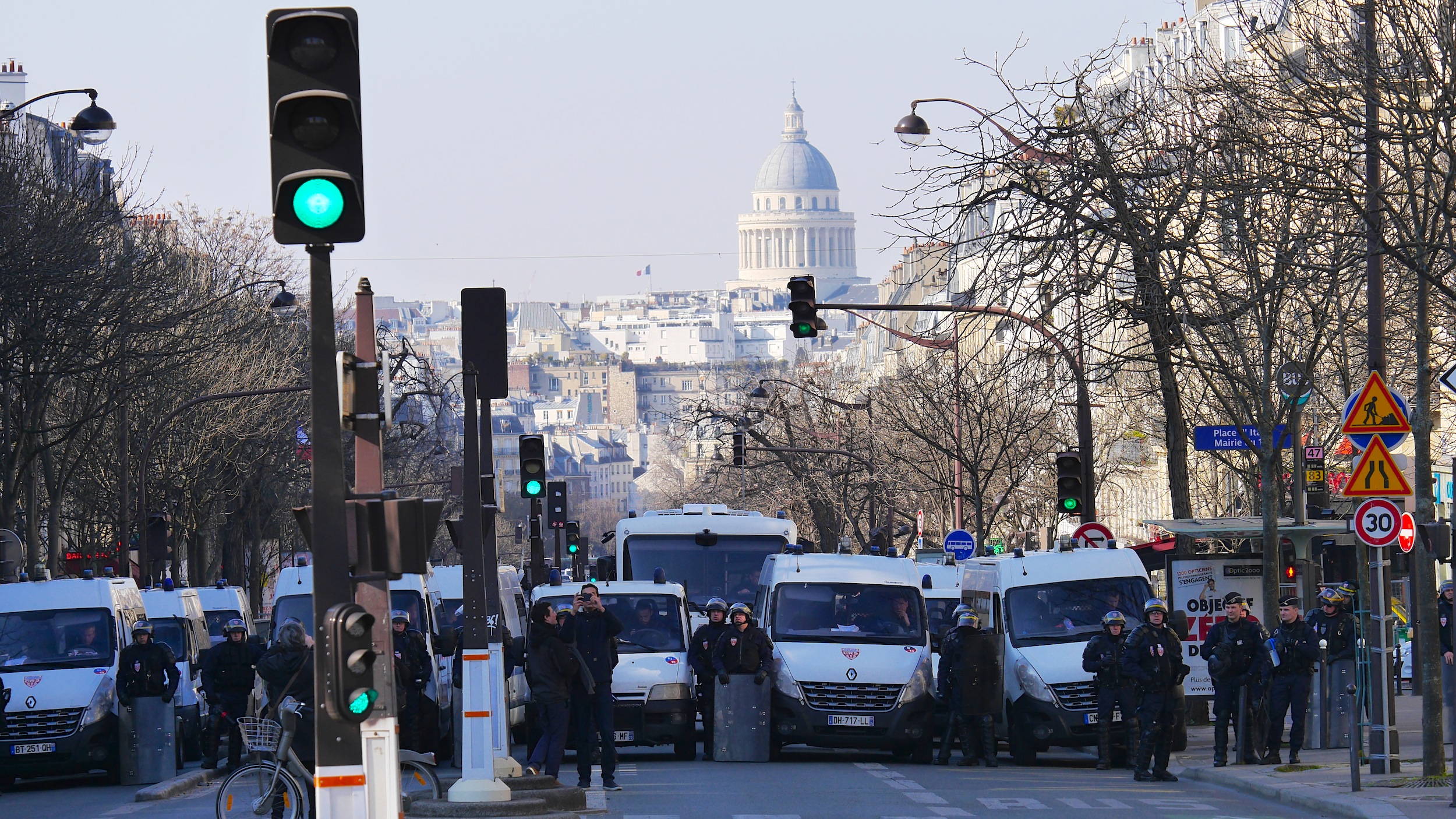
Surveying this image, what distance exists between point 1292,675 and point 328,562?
498 inches

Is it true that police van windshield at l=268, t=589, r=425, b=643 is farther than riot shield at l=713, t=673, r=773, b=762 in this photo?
Yes

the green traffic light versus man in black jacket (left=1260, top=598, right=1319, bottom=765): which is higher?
the green traffic light

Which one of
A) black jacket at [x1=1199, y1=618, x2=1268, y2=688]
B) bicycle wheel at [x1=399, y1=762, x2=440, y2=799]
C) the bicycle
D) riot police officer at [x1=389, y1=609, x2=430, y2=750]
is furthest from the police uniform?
the bicycle

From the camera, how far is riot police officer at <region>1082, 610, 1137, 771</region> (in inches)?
766

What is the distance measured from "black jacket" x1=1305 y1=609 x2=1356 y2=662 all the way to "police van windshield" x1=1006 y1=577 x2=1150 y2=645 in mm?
2037

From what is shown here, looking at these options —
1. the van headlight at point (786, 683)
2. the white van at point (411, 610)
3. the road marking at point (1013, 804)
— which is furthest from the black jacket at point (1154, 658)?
the white van at point (411, 610)

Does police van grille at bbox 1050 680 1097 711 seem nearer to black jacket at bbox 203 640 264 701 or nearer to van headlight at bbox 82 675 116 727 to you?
black jacket at bbox 203 640 264 701

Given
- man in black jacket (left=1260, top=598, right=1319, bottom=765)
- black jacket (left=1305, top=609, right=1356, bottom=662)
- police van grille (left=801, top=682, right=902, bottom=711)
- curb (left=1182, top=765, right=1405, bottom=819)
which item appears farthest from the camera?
police van grille (left=801, top=682, right=902, bottom=711)

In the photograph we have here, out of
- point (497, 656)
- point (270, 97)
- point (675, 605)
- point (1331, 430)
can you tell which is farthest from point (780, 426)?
point (270, 97)

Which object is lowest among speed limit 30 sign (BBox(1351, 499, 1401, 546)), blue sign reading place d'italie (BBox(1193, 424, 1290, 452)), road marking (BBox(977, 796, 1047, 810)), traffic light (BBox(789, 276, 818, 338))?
road marking (BBox(977, 796, 1047, 810))

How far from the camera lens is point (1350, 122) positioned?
1623 centimetres

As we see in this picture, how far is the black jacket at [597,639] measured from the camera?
61.4 feet

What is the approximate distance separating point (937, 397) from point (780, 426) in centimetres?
1346

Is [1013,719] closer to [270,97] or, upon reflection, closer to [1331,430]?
[270,97]
